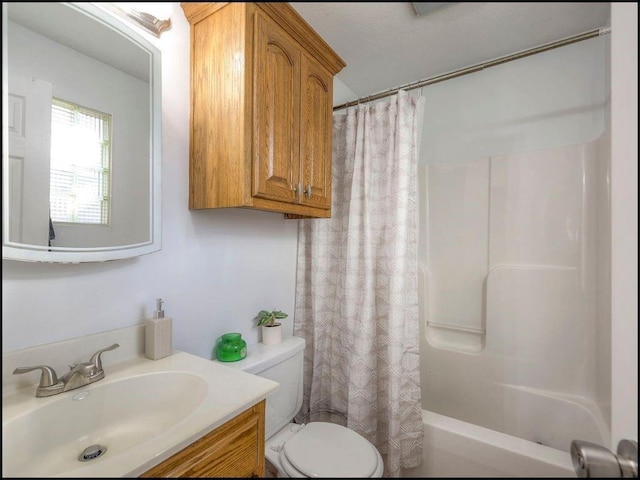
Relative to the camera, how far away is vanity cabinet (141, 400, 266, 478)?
0.56 m

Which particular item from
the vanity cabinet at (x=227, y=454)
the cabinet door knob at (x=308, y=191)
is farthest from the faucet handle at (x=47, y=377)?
the cabinet door knob at (x=308, y=191)

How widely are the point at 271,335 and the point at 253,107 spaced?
901mm

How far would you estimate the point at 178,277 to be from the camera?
→ 1.07 m

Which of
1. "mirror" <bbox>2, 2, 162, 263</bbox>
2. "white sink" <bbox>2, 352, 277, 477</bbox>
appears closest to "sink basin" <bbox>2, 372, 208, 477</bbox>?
"white sink" <bbox>2, 352, 277, 477</bbox>

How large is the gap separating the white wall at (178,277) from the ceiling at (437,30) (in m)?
0.40

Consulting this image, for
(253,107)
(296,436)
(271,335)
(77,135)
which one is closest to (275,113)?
(253,107)

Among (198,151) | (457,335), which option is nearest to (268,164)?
(198,151)

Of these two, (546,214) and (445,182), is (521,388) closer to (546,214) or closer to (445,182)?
(546,214)

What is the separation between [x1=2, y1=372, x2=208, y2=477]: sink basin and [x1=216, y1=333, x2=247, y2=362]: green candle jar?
28 centimetres

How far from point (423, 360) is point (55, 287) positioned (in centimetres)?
153

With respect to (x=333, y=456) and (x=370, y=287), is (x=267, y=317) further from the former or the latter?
(x=333, y=456)

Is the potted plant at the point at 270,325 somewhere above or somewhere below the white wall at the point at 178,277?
below

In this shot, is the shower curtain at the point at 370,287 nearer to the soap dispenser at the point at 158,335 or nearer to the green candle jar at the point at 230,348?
the green candle jar at the point at 230,348

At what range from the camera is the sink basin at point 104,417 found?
0.61 meters
